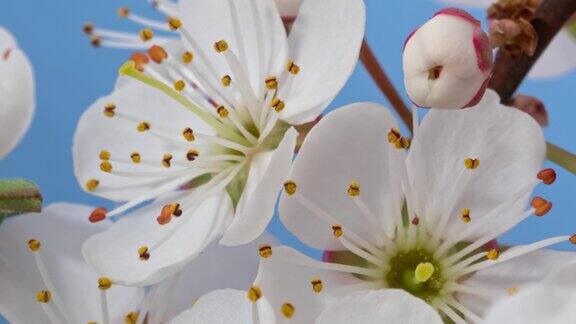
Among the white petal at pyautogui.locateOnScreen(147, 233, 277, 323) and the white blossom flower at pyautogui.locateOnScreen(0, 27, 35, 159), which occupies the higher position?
the white blossom flower at pyautogui.locateOnScreen(0, 27, 35, 159)

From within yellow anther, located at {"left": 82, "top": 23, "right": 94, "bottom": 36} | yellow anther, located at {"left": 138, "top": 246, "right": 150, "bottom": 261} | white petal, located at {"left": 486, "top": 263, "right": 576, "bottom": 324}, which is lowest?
yellow anther, located at {"left": 138, "top": 246, "right": 150, "bottom": 261}

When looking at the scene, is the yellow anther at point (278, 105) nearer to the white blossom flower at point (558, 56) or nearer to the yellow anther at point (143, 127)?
the yellow anther at point (143, 127)

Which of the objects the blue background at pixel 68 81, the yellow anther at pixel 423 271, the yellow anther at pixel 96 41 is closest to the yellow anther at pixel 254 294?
the yellow anther at pixel 423 271

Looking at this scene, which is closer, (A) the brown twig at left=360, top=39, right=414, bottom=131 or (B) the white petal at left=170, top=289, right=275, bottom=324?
(B) the white petal at left=170, top=289, right=275, bottom=324

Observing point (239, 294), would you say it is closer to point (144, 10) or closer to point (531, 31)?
point (531, 31)

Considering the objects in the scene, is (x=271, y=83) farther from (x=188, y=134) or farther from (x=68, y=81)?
(x=68, y=81)

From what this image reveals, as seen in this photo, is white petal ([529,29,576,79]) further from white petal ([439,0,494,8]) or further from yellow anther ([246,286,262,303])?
yellow anther ([246,286,262,303])

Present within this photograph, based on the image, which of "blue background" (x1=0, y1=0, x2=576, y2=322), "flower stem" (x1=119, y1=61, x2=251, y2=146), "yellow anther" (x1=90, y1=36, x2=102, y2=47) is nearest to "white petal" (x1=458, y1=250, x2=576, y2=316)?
"flower stem" (x1=119, y1=61, x2=251, y2=146)
